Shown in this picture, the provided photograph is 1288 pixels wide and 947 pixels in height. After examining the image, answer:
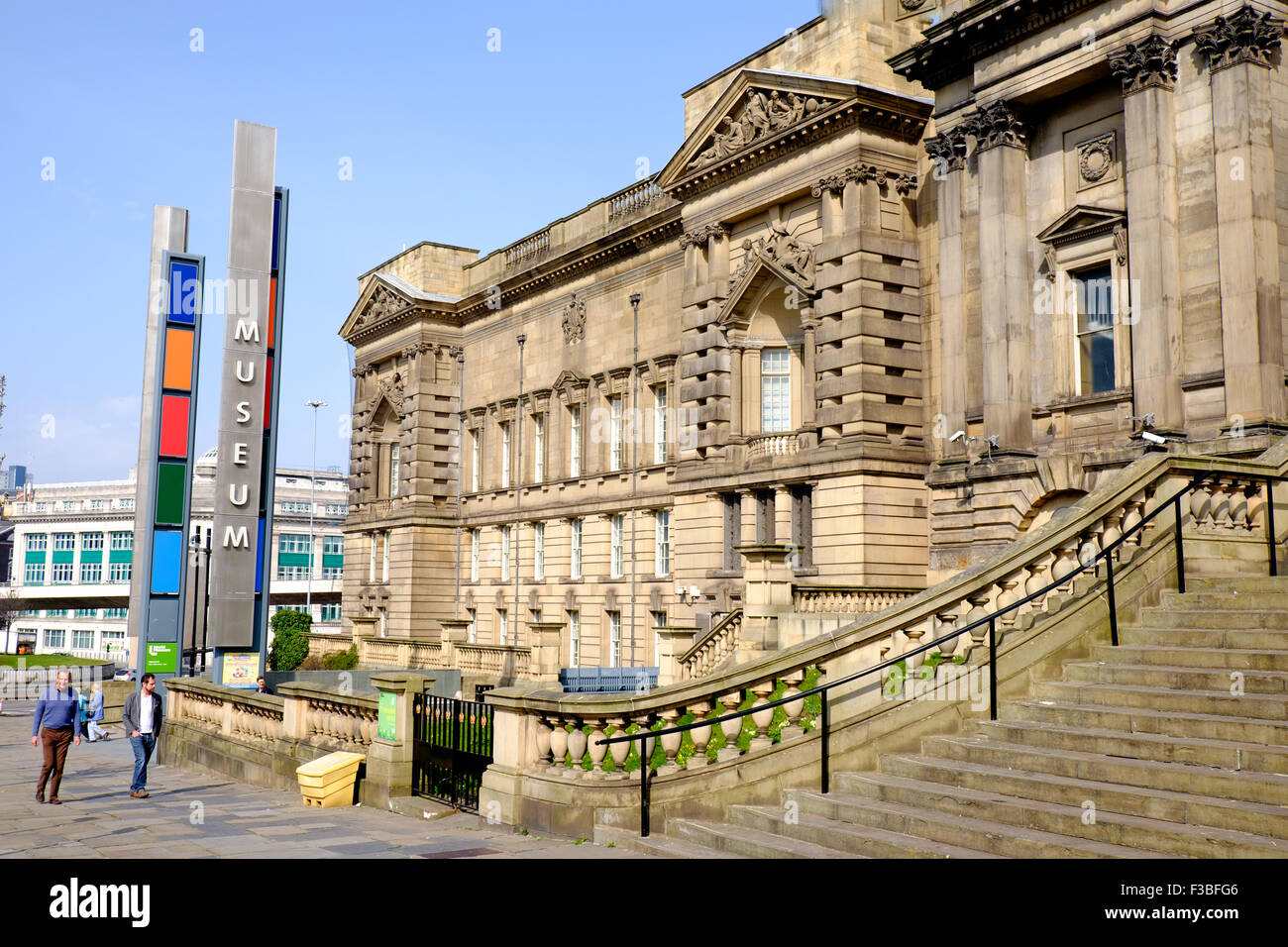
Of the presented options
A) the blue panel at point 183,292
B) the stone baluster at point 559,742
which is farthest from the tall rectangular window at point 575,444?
the stone baluster at point 559,742

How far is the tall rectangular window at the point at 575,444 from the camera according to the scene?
45.8 meters

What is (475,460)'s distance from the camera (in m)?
53.0

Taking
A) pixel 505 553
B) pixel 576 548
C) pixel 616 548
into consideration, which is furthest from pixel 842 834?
pixel 505 553

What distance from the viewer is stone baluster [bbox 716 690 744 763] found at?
41.0ft

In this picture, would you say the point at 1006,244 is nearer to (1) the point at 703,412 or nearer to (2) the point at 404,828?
(1) the point at 703,412

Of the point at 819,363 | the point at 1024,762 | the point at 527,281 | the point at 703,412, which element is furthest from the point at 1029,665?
the point at 527,281

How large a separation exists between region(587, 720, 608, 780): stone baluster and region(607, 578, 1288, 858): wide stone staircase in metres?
0.89

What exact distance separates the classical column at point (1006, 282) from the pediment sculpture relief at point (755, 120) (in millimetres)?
5682

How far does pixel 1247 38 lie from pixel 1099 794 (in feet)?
56.6

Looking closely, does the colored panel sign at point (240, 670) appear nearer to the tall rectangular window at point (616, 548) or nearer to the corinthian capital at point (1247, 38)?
the tall rectangular window at point (616, 548)

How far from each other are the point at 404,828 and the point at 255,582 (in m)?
14.5

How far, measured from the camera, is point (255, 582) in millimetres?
27203

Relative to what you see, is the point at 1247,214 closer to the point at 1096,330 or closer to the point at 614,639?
the point at 1096,330

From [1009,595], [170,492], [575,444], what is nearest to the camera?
[1009,595]
